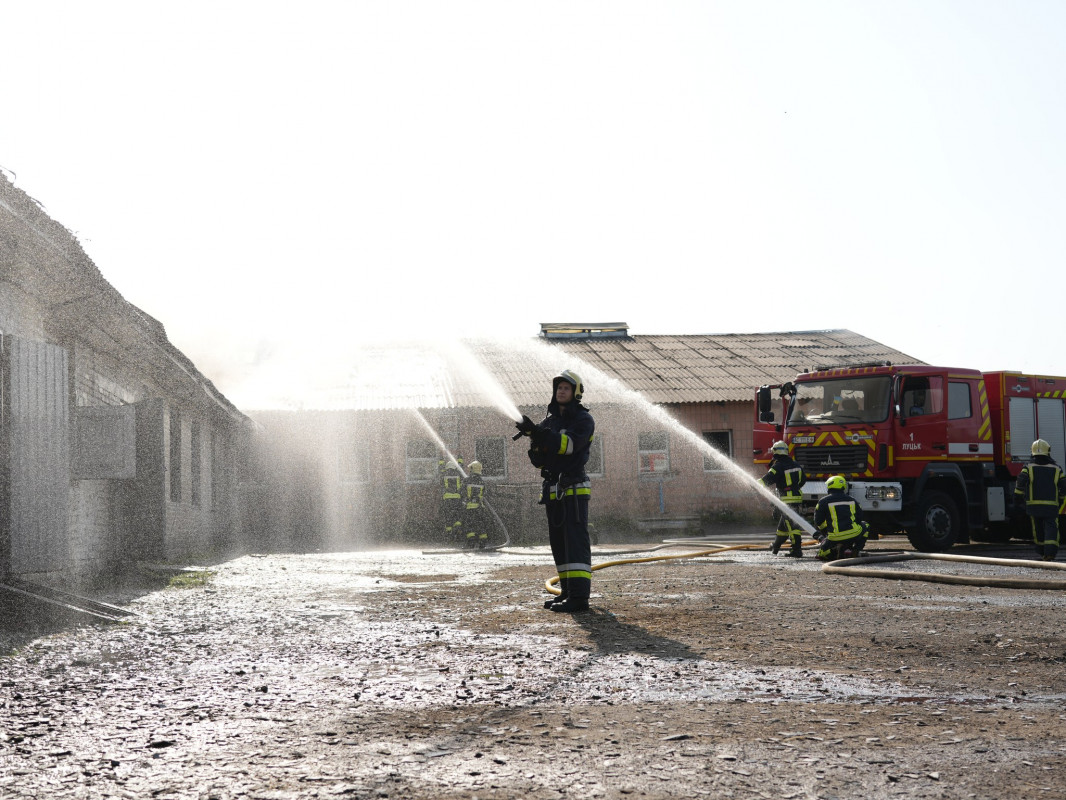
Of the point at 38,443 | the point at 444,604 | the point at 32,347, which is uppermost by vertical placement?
the point at 32,347

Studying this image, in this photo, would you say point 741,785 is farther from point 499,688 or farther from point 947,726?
point 499,688

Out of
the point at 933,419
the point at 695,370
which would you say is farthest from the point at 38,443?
the point at 695,370

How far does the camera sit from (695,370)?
1089 inches

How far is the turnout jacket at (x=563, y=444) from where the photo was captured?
7.01m

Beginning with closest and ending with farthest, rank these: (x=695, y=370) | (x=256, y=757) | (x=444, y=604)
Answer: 1. (x=256, y=757)
2. (x=444, y=604)
3. (x=695, y=370)

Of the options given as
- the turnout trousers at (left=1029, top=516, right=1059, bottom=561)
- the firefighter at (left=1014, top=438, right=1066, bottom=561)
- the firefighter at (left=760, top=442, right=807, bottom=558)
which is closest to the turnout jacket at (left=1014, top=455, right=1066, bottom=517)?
the firefighter at (left=1014, top=438, right=1066, bottom=561)

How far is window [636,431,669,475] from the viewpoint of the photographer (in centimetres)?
2514

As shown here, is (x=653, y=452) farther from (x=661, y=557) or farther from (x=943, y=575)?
(x=943, y=575)

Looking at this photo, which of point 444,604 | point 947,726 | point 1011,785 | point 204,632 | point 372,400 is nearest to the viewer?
point 1011,785

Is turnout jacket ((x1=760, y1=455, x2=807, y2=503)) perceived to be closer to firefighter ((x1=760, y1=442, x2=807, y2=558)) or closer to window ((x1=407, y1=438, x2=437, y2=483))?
firefighter ((x1=760, y1=442, x2=807, y2=558))

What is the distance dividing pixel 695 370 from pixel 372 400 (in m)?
9.07

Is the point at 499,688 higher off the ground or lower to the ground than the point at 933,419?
lower

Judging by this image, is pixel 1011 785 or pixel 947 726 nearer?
pixel 1011 785

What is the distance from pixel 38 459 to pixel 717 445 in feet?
65.2
